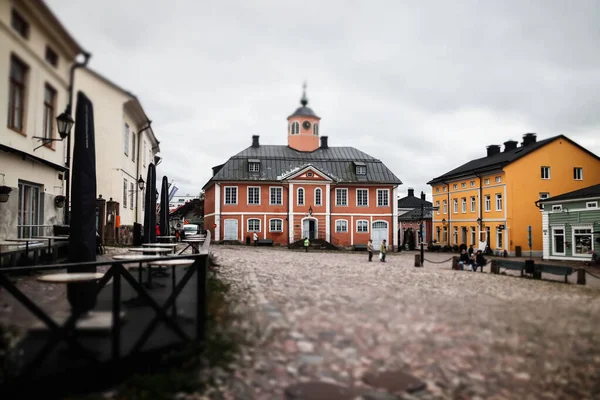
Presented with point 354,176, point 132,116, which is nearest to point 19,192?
point 132,116

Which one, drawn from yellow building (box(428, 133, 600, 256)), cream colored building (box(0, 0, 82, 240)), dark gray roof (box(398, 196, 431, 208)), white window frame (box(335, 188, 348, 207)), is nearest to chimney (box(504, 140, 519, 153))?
yellow building (box(428, 133, 600, 256))

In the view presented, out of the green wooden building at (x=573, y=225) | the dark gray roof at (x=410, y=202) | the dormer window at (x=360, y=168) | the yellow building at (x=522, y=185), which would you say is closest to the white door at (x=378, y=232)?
the dormer window at (x=360, y=168)

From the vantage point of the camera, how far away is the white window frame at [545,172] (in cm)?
4131

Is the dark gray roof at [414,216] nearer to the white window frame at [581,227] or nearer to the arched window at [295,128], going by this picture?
the arched window at [295,128]

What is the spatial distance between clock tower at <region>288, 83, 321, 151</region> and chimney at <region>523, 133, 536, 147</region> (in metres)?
20.0

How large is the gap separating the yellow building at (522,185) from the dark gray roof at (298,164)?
26.5 ft

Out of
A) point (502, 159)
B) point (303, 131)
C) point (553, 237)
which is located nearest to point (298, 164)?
point (303, 131)

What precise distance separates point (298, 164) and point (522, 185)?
19.9 metres

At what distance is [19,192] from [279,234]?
33.0 m

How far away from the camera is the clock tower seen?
162 feet

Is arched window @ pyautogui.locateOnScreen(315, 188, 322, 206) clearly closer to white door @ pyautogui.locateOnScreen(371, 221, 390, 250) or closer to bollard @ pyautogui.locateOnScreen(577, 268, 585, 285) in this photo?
white door @ pyautogui.locateOnScreen(371, 221, 390, 250)

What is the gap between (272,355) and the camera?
615 cm

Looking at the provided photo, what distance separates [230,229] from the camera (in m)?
42.9

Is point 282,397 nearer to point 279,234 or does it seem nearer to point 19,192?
point 19,192
